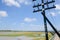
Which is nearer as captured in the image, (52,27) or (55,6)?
(55,6)

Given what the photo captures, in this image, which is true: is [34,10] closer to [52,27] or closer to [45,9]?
[45,9]

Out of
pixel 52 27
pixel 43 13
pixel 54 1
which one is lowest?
pixel 52 27

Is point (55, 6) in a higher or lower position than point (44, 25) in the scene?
higher

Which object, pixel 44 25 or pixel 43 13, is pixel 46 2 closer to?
pixel 43 13

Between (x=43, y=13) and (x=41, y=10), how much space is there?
490mm

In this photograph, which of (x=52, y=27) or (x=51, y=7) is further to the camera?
(x=52, y=27)

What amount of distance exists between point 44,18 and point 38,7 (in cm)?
172

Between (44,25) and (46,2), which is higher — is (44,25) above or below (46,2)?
below

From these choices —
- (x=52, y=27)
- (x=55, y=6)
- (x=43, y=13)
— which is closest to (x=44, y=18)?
(x=43, y=13)

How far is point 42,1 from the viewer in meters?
23.2

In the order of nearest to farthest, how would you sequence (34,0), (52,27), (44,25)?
1. (44,25)
2. (34,0)
3. (52,27)

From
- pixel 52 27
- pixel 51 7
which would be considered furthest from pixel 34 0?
pixel 52 27

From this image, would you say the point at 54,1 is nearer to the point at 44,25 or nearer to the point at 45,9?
the point at 45,9

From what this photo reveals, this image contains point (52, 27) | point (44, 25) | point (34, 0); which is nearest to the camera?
point (44, 25)
